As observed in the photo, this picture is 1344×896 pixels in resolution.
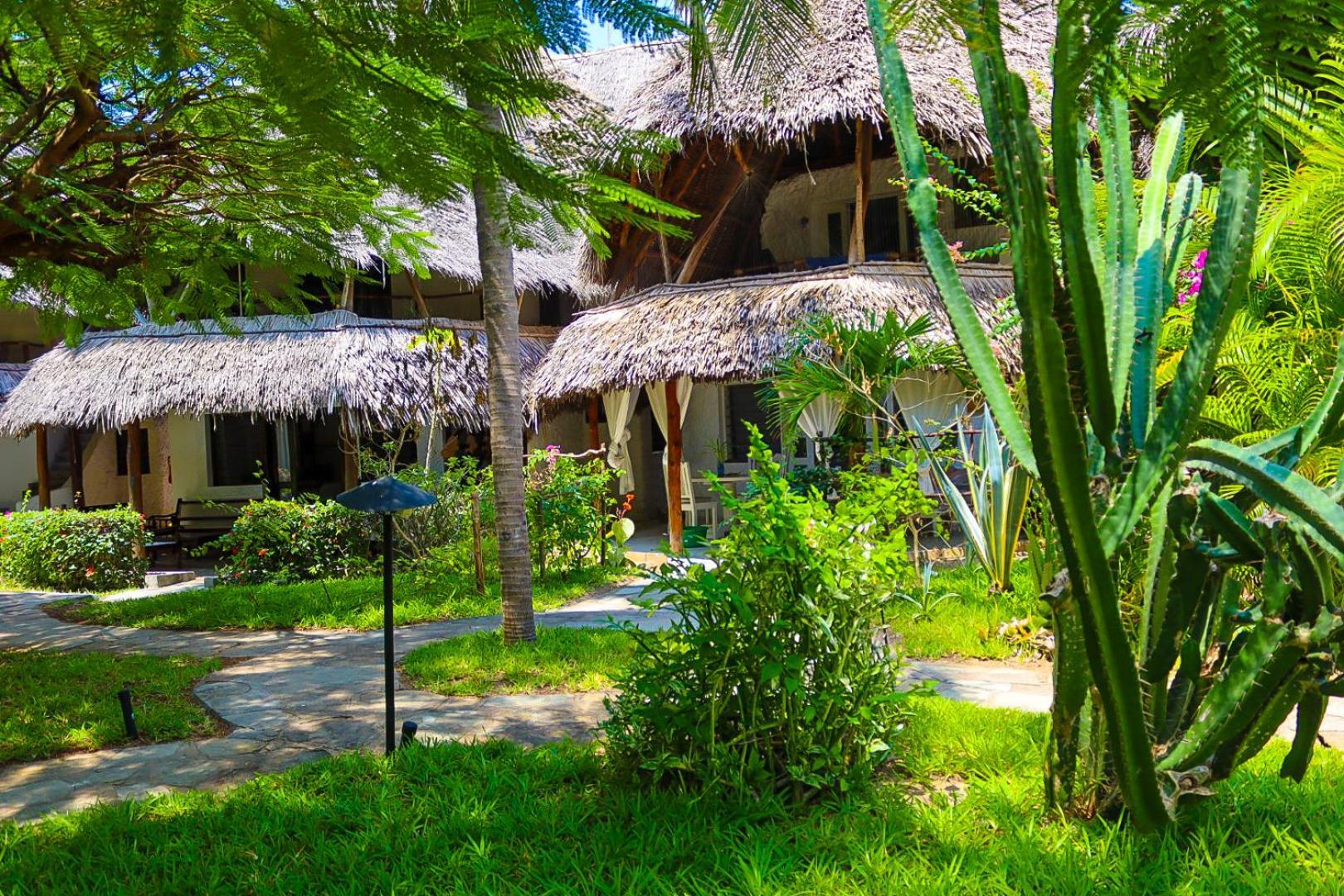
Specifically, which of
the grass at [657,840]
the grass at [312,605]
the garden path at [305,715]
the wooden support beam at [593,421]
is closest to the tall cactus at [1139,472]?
the grass at [657,840]

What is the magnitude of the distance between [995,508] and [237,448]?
1309cm

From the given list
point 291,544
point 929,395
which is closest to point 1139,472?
point 291,544

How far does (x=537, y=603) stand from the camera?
24.2 ft

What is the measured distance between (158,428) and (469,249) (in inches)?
192

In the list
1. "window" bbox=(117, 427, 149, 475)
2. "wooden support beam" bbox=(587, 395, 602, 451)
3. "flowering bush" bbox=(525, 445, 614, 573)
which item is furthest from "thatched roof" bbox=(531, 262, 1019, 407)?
"window" bbox=(117, 427, 149, 475)

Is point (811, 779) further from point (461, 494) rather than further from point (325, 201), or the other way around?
point (461, 494)

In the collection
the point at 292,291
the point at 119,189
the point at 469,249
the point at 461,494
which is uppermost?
the point at 469,249

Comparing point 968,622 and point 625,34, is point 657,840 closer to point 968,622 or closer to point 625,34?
point 625,34

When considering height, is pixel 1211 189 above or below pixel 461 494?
above

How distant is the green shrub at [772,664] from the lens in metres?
2.76

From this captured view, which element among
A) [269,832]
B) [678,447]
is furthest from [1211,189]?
[678,447]

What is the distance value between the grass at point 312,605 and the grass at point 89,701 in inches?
48.5

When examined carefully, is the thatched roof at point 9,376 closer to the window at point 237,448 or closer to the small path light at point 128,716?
the window at point 237,448

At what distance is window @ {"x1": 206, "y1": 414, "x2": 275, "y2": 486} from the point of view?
49.6 feet
